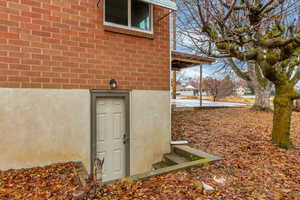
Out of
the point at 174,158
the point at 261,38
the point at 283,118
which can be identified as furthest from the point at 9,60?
the point at 283,118

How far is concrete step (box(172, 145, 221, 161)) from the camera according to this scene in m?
4.23

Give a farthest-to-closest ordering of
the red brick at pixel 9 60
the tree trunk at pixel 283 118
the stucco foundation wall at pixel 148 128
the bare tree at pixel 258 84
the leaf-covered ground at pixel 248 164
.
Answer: the bare tree at pixel 258 84 → the tree trunk at pixel 283 118 → the stucco foundation wall at pixel 148 128 → the red brick at pixel 9 60 → the leaf-covered ground at pixel 248 164

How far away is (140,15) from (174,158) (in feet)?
13.2

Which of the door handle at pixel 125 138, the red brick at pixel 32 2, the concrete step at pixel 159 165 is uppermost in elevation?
the red brick at pixel 32 2

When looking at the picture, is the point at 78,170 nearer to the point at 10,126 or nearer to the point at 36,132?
the point at 36,132

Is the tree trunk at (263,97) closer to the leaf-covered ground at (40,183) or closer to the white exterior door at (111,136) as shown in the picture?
the white exterior door at (111,136)

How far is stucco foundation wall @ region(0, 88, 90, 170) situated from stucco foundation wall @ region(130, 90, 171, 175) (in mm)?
1208

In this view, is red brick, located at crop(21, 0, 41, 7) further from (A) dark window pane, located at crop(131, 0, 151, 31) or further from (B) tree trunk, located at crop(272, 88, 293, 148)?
(B) tree trunk, located at crop(272, 88, 293, 148)

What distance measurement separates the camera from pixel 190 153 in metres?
4.56

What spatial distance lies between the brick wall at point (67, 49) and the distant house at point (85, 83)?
2 cm

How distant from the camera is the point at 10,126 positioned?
134 inches

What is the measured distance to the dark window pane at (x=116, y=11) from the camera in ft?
14.1

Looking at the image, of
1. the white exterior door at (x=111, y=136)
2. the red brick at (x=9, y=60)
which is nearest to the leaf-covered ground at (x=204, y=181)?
the white exterior door at (x=111, y=136)

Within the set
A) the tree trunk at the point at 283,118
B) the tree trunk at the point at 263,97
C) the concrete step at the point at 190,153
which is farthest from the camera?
the tree trunk at the point at 263,97
